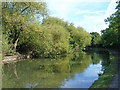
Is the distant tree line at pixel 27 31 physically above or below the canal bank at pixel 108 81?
above

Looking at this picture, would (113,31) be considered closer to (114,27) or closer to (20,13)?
(114,27)

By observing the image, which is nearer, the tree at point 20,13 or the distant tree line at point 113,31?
the tree at point 20,13

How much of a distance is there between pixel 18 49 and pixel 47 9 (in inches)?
321

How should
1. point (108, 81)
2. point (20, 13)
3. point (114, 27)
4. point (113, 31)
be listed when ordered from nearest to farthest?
1. point (108, 81)
2. point (20, 13)
3. point (114, 27)
4. point (113, 31)

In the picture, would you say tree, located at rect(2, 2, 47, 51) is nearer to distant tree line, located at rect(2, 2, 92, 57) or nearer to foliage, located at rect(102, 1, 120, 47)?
distant tree line, located at rect(2, 2, 92, 57)

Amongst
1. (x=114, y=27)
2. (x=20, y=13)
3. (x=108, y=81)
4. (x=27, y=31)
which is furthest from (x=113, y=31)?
(x=108, y=81)

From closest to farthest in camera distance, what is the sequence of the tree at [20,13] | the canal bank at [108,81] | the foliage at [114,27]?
the canal bank at [108,81]
the tree at [20,13]
the foliage at [114,27]

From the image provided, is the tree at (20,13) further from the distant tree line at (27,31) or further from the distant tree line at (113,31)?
the distant tree line at (113,31)

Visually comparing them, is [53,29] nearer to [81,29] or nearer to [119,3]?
[119,3]

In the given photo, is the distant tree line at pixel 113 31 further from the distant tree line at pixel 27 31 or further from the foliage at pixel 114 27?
the distant tree line at pixel 27 31

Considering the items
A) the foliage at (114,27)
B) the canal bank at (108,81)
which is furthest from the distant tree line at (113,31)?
the canal bank at (108,81)

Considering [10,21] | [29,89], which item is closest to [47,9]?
[10,21]

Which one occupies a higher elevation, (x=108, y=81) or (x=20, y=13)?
(x=20, y=13)

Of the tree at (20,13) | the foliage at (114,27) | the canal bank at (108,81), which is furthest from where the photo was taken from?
the foliage at (114,27)
